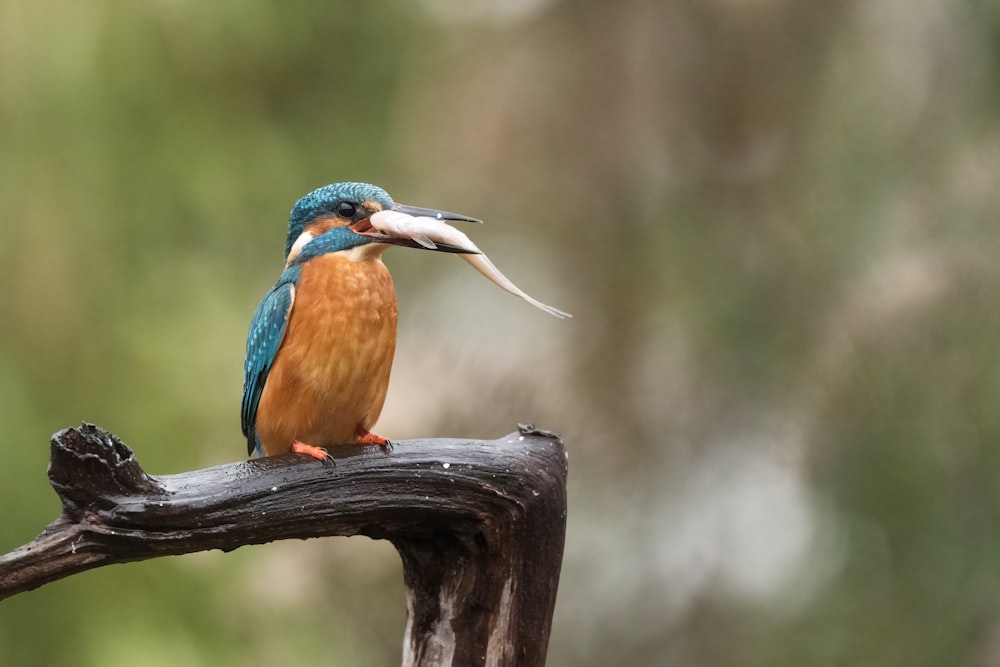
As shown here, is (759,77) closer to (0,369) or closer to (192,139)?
(192,139)

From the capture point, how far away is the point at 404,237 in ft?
5.28

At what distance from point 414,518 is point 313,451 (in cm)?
17

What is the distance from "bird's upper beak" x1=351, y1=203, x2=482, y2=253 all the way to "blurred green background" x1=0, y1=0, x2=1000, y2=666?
1322 mm

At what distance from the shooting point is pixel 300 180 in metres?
3.19

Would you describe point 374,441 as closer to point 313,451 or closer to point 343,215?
point 313,451

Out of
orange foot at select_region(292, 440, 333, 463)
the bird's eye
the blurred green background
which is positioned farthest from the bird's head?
the blurred green background

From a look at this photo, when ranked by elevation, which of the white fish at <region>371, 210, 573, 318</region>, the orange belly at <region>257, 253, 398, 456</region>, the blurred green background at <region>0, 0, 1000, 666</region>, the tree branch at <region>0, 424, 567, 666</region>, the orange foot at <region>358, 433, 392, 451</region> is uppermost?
the blurred green background at <region>0, 0, 1000, 666</region>

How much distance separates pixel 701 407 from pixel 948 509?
2.28ft

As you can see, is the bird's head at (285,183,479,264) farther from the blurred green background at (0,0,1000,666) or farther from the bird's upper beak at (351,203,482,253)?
the blurred green background at (0,0,1000,666)

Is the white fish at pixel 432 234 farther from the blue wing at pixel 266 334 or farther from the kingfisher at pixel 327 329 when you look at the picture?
the blue wing at pixel 266 334

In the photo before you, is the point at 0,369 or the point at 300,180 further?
the point at 300,180

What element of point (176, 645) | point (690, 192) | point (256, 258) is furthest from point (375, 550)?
point (690, 192)

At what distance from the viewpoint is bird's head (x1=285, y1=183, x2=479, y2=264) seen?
5.51 feet

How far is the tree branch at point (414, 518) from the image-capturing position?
1375 mm
